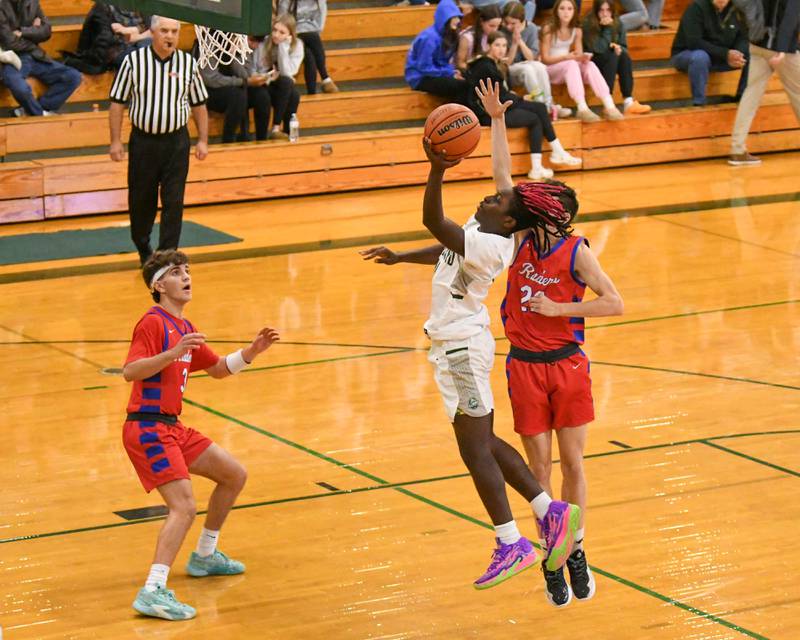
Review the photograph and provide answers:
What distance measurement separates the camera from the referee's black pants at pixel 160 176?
465 inches

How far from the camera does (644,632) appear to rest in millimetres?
5824

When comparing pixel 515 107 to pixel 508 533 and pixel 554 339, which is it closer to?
pixel 554 339

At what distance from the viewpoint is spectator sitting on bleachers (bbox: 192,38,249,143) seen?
48.9 ft

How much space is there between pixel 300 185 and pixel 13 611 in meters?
9.49

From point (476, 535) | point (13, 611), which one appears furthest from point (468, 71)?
point (13, 611)

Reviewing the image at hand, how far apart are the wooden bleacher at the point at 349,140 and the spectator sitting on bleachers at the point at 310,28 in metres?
0.34

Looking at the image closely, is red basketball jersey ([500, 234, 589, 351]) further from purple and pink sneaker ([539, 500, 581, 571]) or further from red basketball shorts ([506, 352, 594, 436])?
purple and pink sneaker ([539, 500, 581, 571])

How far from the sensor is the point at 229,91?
1500 centimetres

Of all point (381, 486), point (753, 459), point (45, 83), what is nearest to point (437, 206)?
point (381, 486)

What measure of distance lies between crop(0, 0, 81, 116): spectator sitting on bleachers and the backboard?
7.77 meters

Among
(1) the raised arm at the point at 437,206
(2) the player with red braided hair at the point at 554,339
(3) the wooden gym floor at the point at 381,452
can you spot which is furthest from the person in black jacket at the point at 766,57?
(1) the raised arm at the point at 437,206

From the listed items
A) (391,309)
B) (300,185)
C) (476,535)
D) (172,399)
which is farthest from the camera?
(300,185)

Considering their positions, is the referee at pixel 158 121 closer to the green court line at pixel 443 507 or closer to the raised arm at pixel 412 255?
the green court line at pixel 443 507

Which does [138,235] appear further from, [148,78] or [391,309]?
[391,309]
